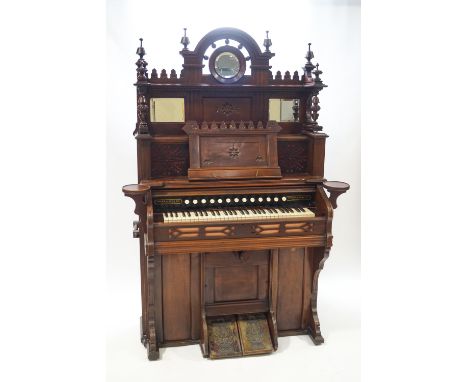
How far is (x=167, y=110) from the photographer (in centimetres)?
369

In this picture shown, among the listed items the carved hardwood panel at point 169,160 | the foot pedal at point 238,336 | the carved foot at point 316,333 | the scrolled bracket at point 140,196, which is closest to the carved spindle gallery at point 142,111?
the carved hardwood panel at point 169,160

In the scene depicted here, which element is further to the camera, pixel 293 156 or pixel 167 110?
pixel 293 156

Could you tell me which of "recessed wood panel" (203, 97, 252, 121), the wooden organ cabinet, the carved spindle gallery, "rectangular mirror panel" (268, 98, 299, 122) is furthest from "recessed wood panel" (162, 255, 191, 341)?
"rectangular mirror panel" (268, 98, 299, 122)

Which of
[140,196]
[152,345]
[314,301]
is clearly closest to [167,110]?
[140,196]

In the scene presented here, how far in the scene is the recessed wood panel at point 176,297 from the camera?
12.2 feet

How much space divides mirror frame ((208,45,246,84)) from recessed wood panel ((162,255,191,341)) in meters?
1.31

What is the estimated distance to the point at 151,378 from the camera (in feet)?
11.3

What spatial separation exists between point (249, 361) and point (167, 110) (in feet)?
6.22

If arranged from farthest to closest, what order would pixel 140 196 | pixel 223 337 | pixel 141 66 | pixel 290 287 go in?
pixel 290 287 < pixel 223 337 < pixel 141 66 < pixel 140 196

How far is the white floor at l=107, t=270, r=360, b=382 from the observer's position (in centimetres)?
348

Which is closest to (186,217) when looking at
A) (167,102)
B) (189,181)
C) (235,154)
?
(189,181)

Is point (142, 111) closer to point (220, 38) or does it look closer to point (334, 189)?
point (220, 38)

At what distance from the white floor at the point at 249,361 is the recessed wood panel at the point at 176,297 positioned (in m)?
0.14

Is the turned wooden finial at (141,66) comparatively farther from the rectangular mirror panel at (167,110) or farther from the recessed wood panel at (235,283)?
the recessed wood panel at (235,283)
